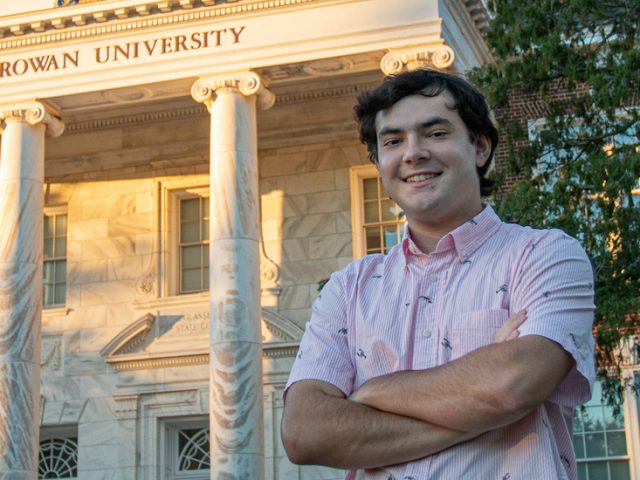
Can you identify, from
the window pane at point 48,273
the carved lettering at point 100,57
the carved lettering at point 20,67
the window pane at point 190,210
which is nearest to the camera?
the carved lettering at point 100,57

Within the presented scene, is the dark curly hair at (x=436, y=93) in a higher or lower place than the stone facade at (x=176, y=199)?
lower

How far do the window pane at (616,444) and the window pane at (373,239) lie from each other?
5535 millimetres

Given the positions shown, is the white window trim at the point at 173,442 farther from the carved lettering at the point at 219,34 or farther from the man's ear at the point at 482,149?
the man's ear at the point at 482,149

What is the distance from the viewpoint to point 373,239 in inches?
891

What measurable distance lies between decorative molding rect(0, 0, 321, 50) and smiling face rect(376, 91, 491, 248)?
16656 millimetres

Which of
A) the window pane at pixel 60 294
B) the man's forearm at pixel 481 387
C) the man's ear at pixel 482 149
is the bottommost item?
the man's forearm at pixel 481 387

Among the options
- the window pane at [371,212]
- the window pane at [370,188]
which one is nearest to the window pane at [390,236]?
the window pane at [371,212]

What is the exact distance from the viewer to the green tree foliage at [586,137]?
44.4ft

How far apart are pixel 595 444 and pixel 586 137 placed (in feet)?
28.8

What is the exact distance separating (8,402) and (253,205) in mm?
5059

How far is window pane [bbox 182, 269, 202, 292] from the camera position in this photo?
23406 mm

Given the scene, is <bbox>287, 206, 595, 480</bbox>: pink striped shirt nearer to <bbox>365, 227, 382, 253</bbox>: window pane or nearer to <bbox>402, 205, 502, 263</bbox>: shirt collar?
<bbox>402, 205, 502, 263</bbox>: shirt collar

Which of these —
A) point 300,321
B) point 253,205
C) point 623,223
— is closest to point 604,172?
point 623,223

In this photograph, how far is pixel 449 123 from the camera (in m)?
3.12
